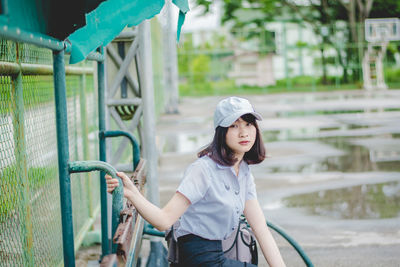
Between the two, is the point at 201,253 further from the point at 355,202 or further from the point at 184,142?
the point at 184,142

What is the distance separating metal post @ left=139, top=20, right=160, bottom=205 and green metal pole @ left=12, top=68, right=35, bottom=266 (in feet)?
5.84

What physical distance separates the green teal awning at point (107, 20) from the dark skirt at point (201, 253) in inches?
41.2

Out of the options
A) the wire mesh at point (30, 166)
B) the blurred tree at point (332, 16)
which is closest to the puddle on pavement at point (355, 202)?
the wire mesh at point (30, 166)

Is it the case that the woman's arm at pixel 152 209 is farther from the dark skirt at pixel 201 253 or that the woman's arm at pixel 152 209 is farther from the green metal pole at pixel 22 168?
the green metal pole at pixel 22 168

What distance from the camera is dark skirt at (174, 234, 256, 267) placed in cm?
281

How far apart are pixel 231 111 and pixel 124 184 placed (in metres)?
0.64

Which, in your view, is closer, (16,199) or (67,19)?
(67,19)

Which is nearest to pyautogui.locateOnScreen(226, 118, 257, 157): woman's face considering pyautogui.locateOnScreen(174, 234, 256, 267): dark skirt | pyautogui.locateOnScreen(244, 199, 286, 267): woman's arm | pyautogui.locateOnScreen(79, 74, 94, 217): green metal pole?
pyautogui.locateOnScreen(244, 199, 286, 267): woman's arm

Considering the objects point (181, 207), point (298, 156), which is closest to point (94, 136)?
point (181, 207)

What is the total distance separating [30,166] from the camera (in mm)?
3533

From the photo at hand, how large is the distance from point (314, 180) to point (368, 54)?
29.8m

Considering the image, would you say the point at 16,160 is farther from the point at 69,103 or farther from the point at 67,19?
the point at 69,103

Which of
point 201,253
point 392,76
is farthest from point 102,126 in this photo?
point 392,76

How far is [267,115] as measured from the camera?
19531mm
